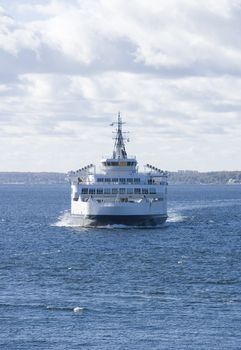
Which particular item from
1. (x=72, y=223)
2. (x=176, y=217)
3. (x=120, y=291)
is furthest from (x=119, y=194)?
(x=120, y=291)

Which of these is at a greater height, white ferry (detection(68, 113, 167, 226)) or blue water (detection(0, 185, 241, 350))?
white ferry (detection(68, 113, 167, 226))

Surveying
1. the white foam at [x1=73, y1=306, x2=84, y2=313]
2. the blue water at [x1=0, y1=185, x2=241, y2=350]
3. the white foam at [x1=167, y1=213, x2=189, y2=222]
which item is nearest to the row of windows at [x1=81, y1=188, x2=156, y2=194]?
the blue water at [x1=0, y1=185, x2=241, y2=350]

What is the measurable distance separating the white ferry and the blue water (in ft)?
15.7

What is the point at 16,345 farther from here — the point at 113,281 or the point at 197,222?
the point at 197,222

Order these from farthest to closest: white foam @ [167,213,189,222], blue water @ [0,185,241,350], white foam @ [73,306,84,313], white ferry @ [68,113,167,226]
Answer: white foam @ [167,213,189,222] < white ferry @ [68,113,167,226] < white foam @ [73,306,84,313] < blue water @ [0,185,241,350]

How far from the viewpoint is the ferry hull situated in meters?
118

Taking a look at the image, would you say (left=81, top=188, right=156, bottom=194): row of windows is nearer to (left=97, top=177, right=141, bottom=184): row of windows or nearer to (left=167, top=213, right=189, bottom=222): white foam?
(left=97, top=177, right=141, bottom=184): row of windows

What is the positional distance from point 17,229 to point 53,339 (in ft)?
262

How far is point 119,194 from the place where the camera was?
125562 mm

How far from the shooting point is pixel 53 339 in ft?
164

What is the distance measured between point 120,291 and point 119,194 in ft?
201

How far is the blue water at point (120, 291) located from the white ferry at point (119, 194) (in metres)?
4.78

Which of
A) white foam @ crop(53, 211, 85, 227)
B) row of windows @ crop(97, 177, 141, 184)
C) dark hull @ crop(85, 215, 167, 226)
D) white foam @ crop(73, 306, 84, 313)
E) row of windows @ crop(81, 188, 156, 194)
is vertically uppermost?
row of windows @ crop(97, 177, 141, 184)

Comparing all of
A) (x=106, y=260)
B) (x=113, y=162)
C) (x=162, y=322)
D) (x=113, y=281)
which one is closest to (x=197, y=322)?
(x=162, y=322)
